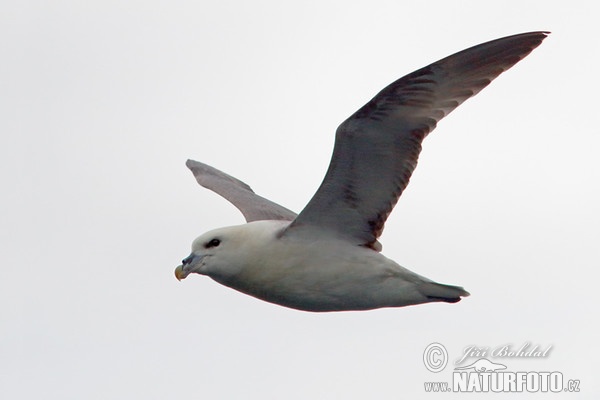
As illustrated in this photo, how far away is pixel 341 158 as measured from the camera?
37.6 feet

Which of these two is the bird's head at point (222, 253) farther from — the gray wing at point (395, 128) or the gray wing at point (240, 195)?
the gray wing at point (240, 195)

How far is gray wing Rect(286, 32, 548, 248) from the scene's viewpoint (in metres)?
11.3

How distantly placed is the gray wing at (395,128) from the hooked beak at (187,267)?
89 centimetres

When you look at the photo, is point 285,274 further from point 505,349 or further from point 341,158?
point 505,349

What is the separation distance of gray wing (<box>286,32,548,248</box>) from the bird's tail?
82cm

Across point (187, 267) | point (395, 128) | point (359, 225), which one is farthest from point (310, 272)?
→ point (395, 128)

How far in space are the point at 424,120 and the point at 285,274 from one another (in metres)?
1.79

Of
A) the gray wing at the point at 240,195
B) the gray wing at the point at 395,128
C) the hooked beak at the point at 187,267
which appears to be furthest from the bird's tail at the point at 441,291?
the gray wing at the point at 240,195

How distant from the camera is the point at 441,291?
468 inches

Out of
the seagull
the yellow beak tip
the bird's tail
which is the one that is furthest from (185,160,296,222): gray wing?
the bird's tail

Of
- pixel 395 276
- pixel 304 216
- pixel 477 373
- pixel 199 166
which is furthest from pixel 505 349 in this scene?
pixel 199 166

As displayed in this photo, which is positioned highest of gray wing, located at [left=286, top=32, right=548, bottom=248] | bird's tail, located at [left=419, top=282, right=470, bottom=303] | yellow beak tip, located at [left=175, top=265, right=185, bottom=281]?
gray wing, located at [left=286, top=32, right=548, bottom=248]

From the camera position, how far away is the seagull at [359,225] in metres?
11.5

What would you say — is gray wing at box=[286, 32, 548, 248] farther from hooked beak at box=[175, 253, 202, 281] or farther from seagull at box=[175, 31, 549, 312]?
hooked beak at box=[175, 253, 202, 281]
